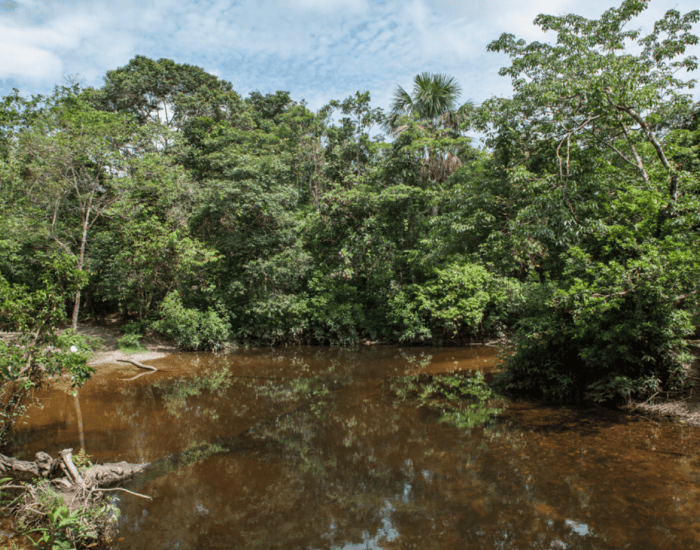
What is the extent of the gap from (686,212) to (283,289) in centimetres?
1324

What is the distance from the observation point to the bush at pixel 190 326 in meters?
15.1

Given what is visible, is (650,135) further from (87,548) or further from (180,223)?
(180,223)

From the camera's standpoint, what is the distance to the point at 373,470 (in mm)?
5945

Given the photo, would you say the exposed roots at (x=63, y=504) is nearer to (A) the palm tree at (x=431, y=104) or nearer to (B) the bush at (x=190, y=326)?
(B) the bush at (x=190, y=326)

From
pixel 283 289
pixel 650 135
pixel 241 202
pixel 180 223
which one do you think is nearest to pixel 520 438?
pixel 650 135

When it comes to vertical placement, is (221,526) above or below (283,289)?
below

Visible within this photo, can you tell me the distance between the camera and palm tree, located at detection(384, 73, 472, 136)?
21.7 m

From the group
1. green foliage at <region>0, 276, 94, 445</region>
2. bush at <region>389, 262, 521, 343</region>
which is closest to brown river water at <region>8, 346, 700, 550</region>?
green foliage at <region>0, 276, 94, 445</region>

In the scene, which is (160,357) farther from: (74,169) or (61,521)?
(61,521)

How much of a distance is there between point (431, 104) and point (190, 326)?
641 inches

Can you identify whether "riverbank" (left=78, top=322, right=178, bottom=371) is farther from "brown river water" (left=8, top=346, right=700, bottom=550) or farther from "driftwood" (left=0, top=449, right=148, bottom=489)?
"driftwood" (left=0, top=449, right=148, bottom=489)

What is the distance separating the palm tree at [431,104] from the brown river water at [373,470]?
650 inches

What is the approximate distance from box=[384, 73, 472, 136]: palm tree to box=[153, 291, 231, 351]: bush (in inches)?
524

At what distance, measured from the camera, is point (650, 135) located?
8.01 m
